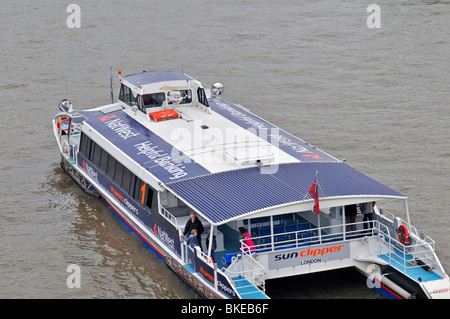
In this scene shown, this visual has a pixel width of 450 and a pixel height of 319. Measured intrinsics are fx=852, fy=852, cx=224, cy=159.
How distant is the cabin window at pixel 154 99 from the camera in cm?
2853

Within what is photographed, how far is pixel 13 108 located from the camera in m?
36.9

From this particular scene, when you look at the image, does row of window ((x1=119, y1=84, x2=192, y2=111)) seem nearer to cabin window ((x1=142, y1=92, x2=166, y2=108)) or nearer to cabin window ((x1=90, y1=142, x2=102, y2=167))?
cabin window ((x1=142, y1=92, x2=166, y2=108))

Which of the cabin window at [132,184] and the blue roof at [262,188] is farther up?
the blue roof at [262,188]

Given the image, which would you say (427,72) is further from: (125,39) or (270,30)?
(125,39)

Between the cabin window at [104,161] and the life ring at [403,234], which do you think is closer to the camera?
the life ring at [403,234]

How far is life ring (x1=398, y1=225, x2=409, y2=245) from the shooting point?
21.8m

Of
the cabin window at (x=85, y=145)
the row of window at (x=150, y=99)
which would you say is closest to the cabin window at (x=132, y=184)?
the cabin window at (x=85, y=145)

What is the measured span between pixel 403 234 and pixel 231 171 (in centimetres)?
483

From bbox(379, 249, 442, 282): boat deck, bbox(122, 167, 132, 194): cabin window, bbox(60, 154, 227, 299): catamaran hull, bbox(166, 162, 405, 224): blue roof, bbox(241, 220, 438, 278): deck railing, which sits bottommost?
bbox(60, 154, 227, 299): catamaran hull

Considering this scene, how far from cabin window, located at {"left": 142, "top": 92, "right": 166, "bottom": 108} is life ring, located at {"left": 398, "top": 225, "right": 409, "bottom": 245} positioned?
10106 millimetres

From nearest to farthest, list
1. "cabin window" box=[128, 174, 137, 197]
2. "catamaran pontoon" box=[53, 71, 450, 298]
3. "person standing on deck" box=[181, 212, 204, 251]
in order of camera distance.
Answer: "catamaran pontoon" box=[53, 71, 450, 298] → "person standing on deck" box=[181, 212, 204, 251] → "cabin window" box=[128, 174, 137, 197]

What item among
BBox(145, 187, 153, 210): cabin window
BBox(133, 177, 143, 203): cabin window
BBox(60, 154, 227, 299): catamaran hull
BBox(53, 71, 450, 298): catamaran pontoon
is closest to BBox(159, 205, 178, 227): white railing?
BBox(53, 71, 450, 298): catamaran pontoon

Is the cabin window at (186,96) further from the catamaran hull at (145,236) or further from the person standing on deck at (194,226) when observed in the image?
the person standing on deck at (194,226)

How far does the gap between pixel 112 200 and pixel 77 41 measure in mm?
20177
